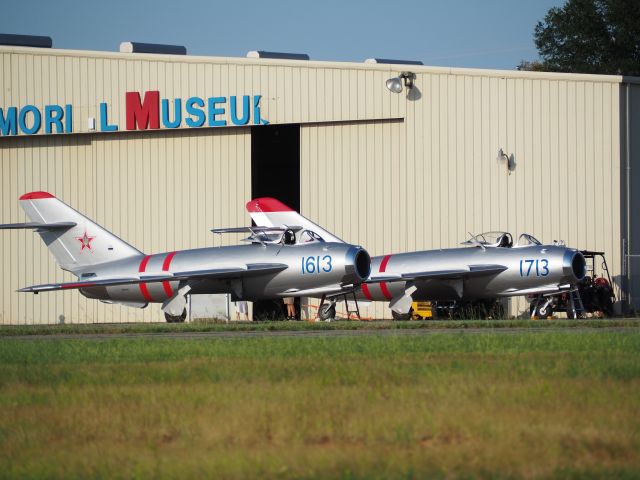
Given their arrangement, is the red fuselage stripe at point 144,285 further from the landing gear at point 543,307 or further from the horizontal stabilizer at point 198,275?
the landing gear at point 543,307

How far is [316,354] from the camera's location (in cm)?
1462

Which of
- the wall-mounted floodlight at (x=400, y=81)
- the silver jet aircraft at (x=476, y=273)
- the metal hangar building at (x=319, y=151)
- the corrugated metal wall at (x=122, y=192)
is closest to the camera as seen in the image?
the silver jet aircraft at (x=476, y=273)

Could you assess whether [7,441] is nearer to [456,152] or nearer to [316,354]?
[316,354]

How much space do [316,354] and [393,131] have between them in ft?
68.0

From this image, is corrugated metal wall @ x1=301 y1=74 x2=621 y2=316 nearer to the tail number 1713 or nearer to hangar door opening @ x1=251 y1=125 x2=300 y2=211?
hangar door opening @ x1=251 y1=125 x2=300 y2=211

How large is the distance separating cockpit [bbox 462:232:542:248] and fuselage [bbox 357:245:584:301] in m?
→ 0.25

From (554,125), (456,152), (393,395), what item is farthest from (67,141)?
(393,395)

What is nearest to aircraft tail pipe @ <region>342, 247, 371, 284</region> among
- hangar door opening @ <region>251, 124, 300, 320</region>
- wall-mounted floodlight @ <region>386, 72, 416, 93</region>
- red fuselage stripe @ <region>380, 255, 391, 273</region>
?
red fuselage stripe @ <region>380, 255, 391, 273</region>

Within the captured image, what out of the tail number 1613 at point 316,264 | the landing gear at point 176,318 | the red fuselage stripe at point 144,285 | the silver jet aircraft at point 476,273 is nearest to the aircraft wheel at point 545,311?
the silver jet aircraft at point 476,273

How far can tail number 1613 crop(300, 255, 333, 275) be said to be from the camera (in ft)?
92.7

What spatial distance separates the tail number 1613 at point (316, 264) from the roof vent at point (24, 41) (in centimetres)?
1581

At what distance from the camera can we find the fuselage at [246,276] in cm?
2831

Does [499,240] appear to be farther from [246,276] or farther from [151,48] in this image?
[151,48]

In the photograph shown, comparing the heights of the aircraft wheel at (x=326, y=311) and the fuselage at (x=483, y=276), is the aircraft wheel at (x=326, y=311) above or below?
Result: below
